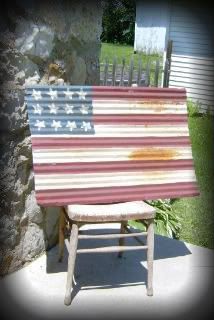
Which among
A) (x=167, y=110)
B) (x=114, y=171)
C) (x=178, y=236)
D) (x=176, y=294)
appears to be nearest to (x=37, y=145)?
(x=114, y=171)

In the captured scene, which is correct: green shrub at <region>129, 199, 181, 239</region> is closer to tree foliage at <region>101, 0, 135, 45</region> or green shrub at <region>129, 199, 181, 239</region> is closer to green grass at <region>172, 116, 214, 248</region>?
green grass at <region>172, 116, 214, 248</region>

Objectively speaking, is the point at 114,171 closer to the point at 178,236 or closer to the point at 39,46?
the point at 39,46

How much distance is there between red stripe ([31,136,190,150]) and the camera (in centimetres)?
269

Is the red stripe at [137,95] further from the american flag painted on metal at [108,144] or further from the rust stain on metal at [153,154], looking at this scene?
the rust stain on metal at [153,154]

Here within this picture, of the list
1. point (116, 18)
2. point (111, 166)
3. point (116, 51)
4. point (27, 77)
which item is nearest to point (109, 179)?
point (111, 166)

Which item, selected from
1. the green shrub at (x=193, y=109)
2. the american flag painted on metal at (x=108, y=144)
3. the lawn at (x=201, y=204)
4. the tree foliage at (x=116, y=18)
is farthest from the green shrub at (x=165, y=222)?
the green shrub at (x=193, y=109)

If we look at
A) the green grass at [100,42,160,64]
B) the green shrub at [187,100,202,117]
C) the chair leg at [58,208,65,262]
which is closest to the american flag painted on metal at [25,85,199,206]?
the chair leg at [58,208,65,262]

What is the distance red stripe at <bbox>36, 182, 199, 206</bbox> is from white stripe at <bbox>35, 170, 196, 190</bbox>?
2 centimetres

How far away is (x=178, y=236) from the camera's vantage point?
4.10 meters

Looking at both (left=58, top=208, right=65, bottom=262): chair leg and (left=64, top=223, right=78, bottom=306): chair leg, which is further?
(left=58, top=208, right=65, bottom=262): chair leg

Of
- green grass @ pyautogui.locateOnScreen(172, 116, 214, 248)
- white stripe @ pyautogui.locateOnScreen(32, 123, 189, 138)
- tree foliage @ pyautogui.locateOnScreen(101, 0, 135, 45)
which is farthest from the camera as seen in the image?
tree foliage @ pyautogui.locateOnScreen(101, 0, 135, 45)

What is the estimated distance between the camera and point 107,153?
2.82 m

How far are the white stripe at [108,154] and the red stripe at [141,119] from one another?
0.52 ft

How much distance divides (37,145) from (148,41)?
30.0 ft
